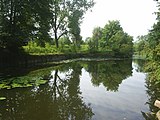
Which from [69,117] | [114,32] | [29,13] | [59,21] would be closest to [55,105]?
Result: [69,117]

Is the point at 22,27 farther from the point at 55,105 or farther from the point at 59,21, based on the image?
the point at 59,21

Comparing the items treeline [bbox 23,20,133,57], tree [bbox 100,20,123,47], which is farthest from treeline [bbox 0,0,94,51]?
tree [bbox 100,20,123,47]

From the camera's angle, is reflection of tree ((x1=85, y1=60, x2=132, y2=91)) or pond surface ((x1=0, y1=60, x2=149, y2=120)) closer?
pond surface ((x1=0, y1=60, x2=149, y2=120))

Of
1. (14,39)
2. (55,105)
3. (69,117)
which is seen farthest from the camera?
(14,39)

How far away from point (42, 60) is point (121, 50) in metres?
43.8

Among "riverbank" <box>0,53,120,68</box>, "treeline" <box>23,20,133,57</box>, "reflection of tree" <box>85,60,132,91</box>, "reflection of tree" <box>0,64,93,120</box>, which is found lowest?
"reflection of tree" <box>85,60,132,91</box>

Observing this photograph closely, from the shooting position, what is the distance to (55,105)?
37.3 ft

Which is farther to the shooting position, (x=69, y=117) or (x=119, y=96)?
(x=119, y=96)

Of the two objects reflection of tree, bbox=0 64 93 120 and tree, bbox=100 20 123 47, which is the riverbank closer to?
reflection of tree, bbox=0 64 93 120

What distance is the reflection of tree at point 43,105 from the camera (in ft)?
31.4

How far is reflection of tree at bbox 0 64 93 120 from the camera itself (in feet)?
31.4

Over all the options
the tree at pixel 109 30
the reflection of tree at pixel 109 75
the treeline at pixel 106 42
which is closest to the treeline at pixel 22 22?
the reflection of tree at pixel 109 75

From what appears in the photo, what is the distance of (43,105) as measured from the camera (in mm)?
11258

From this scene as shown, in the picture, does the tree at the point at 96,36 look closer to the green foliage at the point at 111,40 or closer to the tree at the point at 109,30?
the green foliage at the point at 111,40
